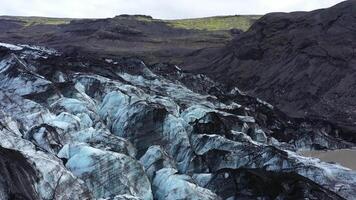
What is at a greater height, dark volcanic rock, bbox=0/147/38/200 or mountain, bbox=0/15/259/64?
dark volcanic rock, bbox=0/147/38/200

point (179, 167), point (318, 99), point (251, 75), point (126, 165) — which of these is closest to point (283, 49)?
point (251, 75)

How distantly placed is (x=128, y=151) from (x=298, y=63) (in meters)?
45.2

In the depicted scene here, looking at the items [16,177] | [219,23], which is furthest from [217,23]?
[16,177]

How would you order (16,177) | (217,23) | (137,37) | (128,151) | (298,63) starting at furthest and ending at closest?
(217,23) → (137,37) → (298,63) → (128,151) → (16,177)

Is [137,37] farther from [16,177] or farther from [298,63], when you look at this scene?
[16,177]

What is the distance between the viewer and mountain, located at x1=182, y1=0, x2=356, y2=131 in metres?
56.4

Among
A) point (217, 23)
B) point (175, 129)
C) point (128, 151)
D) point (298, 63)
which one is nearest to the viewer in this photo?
point (128, 151)

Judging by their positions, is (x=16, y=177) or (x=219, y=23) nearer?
(x=16, y=177)

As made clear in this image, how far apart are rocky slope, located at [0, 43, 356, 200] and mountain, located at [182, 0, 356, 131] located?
793 inches

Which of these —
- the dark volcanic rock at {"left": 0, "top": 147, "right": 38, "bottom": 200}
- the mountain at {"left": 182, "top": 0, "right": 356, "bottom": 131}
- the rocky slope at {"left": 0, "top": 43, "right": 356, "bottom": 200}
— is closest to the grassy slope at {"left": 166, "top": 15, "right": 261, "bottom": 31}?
the mountain at {"left": 182, "top": 0, "right": 356, "bottom": 131}

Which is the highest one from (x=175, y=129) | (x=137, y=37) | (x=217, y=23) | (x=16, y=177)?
(x=16, y=177)

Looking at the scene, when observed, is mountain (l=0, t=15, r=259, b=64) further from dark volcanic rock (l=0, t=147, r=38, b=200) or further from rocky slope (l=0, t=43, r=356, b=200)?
dark volcanic rock (l=0, t=147, r=38, b=200)

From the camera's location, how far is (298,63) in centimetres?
6575

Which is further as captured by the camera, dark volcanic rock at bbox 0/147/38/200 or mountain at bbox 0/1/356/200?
mountain at bbox 0/1/356/200
